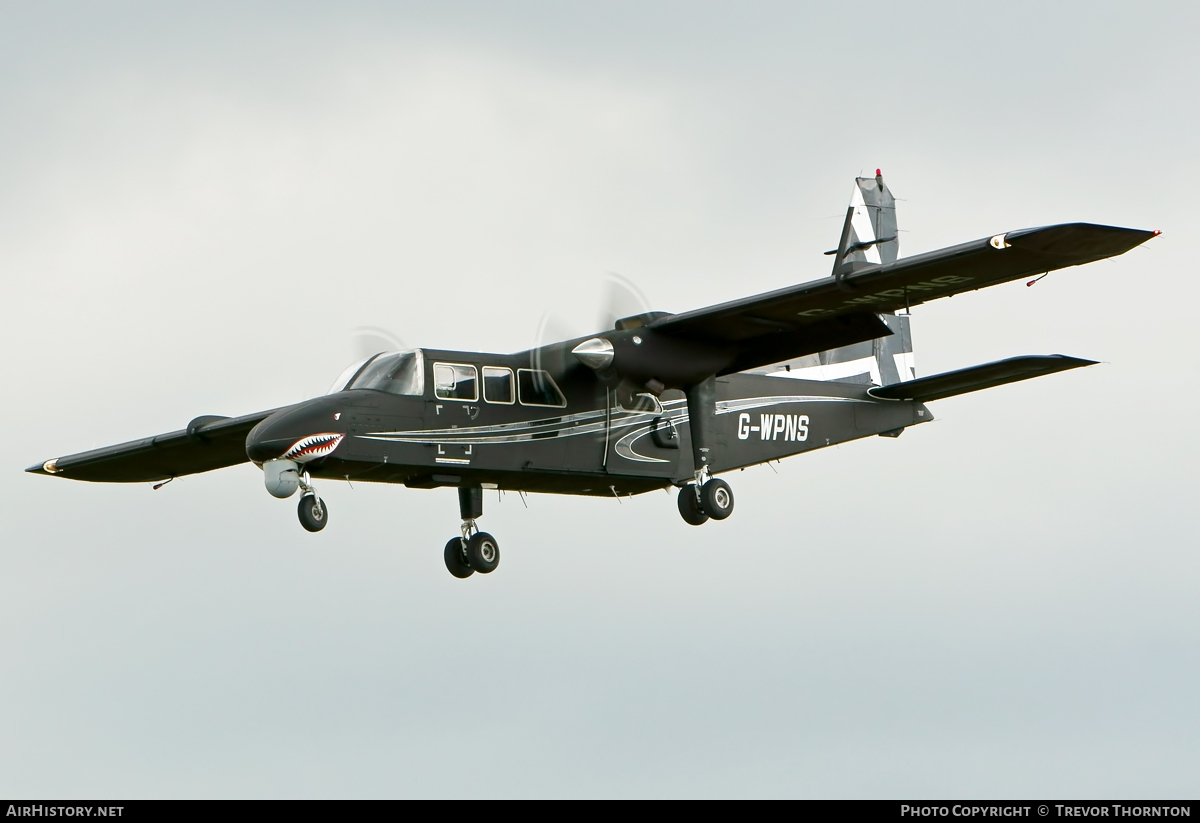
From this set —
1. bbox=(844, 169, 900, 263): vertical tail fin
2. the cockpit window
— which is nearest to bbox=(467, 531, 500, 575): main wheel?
the cockpit window

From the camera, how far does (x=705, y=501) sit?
94.4 ft

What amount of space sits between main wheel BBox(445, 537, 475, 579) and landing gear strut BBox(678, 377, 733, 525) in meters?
3.48

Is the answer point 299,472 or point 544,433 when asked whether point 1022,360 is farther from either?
point 299,472

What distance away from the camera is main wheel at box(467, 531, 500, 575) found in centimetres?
2888

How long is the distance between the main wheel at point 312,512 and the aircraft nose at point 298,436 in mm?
554

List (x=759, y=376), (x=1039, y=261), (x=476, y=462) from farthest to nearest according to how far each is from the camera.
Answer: (x=759, y=376) → (x=476, y=462) → (x=1039, y=261)

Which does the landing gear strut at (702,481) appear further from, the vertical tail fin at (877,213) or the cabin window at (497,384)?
the vertical tail fin at (877,213)

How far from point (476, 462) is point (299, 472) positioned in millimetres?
2765

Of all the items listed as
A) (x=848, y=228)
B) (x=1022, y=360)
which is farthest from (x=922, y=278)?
(x=1022, y=360)

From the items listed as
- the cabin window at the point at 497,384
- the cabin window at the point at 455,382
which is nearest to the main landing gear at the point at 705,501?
the cabin window at the point at 497,384

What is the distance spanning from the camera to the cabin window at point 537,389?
90.9 ft

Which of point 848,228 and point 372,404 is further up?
point 848,228
